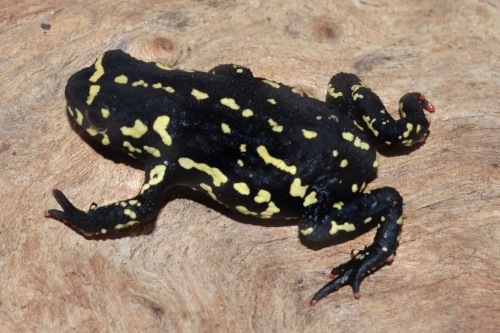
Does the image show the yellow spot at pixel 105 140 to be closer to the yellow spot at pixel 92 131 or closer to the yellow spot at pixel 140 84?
the yellow spot at pixel 92 131

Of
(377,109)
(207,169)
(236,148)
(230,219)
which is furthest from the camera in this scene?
(377,109)

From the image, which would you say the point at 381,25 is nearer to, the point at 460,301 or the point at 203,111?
the point at 203,111

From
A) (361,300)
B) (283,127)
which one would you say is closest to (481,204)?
(361,300)

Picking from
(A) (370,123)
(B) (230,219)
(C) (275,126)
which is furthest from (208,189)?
(A) (370,123)

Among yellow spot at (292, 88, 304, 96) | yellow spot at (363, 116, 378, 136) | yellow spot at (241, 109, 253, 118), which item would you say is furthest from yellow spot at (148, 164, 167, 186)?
yellow spot at (363, 116, 378, 136)

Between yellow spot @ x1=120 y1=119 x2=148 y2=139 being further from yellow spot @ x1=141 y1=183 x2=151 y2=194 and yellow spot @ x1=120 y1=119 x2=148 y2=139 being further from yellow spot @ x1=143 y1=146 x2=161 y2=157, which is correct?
yellow spot @ x1=141 y1=183 x2=151 y2=194

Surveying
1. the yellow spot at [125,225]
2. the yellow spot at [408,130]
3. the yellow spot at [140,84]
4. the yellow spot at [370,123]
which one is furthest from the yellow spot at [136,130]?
the yellow spot at [408,130]

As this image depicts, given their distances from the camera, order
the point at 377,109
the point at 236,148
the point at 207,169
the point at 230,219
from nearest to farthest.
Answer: the point at 236,148
the point at 207,169
the point at 230,219
the point at 377,109

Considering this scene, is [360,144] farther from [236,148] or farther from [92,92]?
[92,92]
